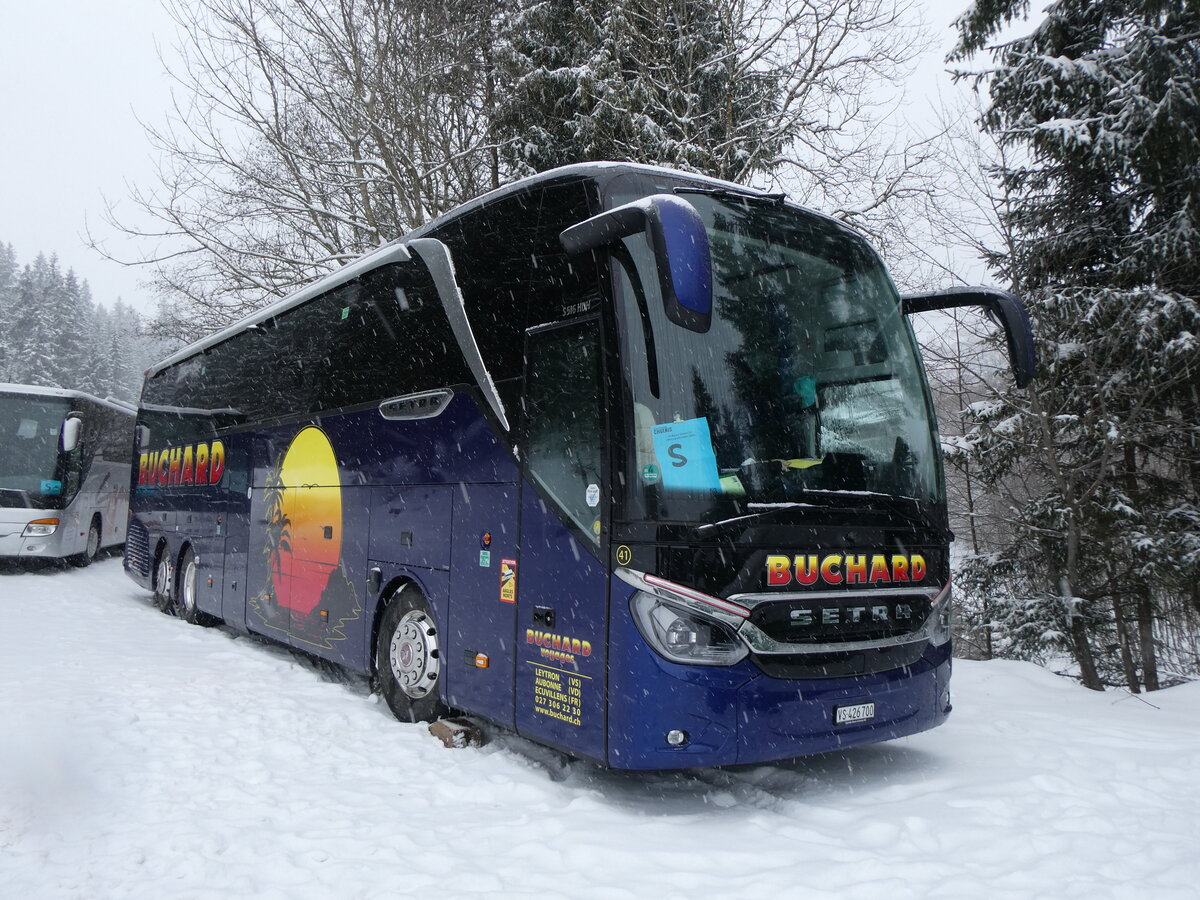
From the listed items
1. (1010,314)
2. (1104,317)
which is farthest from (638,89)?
(1010,314)

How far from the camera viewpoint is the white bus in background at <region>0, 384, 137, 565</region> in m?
16.6

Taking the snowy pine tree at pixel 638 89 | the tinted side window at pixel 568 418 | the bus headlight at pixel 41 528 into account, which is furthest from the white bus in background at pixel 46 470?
the tinted side window at pixel 568 418

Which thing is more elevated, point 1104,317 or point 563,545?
point 1104,317

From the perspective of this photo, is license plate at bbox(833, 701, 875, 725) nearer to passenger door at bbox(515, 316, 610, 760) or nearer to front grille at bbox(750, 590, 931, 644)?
front grille at bbox(750, 590, 931, 644)

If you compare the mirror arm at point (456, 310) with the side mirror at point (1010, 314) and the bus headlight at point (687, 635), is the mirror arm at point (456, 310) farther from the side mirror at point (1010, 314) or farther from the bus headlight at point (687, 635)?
the side mirror at point (1010, 314)

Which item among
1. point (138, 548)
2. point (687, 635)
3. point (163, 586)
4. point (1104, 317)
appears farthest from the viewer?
point (138, 548)

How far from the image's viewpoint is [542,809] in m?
4.60

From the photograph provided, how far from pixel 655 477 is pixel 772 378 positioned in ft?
2.78

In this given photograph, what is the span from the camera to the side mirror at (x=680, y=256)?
3758 mm

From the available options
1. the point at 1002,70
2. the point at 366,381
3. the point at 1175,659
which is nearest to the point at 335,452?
the point at 366,381

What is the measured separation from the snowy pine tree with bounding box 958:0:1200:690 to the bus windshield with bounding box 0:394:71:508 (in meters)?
16.5

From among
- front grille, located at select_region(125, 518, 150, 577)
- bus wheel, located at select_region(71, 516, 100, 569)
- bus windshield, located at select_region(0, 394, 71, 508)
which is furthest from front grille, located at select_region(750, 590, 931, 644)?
bus wheel, located at select_region(71, 516, 100, 569)

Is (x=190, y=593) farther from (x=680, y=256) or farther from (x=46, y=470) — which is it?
(x=680, y=256)

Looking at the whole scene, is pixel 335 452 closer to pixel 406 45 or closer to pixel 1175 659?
pixel 406 45
